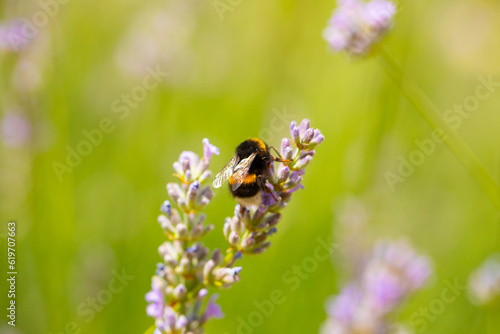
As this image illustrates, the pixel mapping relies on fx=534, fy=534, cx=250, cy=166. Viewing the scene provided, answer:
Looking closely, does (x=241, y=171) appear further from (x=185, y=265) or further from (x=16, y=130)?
(x=16, y=130)

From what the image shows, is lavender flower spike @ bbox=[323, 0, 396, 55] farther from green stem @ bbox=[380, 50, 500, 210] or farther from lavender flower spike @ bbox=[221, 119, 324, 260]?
lavender flower spike @ bbox=[221, 119, 324, 260]

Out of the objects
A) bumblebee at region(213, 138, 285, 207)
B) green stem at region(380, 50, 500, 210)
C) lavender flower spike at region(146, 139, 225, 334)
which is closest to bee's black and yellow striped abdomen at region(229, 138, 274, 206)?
bumblebee at region(213, 138, 285, 207)

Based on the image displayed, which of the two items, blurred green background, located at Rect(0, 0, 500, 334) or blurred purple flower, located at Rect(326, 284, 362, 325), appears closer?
blurred purple flower, located at Rect(326, 284, 362, 325)

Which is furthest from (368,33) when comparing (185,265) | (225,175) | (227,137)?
(227,137)

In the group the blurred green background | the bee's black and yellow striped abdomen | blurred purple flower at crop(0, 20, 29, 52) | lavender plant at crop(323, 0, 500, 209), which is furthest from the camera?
the blurred green background

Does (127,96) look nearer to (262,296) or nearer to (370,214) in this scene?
(262,296)

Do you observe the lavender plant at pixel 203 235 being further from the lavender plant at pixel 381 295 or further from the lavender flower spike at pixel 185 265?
the lavender plant at pixel 381 295
